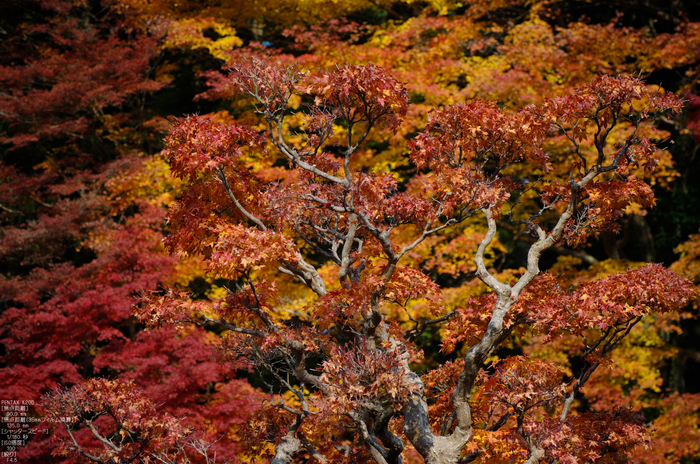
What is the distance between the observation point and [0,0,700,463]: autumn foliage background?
562cm

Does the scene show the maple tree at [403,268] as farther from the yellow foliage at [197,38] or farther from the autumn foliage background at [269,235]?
the yellow foliage at [197,38]

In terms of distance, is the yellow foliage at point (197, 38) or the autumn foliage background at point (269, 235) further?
the yellow foliage at point (197, 38)

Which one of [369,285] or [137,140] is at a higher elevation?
[369,285]

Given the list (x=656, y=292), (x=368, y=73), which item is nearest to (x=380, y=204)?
(x=368, y=73)

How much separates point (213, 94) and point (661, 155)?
8134 mm

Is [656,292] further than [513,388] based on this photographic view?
No

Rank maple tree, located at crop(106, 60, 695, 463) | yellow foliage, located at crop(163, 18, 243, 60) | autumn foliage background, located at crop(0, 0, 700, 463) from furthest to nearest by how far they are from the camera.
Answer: yellow foliage, located at crop(163, 18, 243, 60) → autumn foliage background, located at crop(0, 0, 700, 463) → maple tree, located at crop(106, 60, 695, 463)

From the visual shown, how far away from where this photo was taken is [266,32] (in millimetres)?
15562

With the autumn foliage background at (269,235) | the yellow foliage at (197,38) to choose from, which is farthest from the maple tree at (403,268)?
the yellow foliage at (197,38)

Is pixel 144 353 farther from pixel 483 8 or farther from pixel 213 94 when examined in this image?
pixel 483 8

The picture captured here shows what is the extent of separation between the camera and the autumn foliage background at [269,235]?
562 cm

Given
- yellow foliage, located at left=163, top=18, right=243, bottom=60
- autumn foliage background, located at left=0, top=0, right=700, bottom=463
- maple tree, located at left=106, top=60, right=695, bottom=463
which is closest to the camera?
maple tree, located at left=106, top=60, right=695, bottom=463

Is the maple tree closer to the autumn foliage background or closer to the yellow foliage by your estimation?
the autumn foliage background

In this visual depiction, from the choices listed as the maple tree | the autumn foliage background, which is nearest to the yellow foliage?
the autumn foliage background
